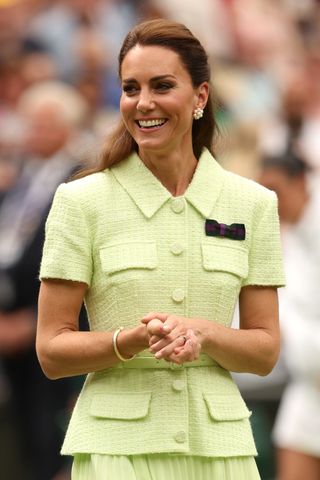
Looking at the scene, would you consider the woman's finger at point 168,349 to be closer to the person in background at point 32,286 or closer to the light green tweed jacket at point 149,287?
the light green tweed jacket at point 149,287

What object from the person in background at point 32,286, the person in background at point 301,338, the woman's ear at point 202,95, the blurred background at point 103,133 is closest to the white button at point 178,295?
the woman's ear at point 202,95

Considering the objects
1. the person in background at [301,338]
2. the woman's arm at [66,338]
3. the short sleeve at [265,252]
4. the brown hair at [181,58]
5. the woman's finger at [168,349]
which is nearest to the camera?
the woman's finger at [168,349]

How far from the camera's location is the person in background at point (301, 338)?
22.7ft

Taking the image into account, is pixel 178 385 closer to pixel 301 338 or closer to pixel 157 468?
pixel 157 468

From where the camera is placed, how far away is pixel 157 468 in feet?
14.1

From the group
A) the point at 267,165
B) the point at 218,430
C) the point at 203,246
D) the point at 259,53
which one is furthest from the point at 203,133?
the point at 259,53

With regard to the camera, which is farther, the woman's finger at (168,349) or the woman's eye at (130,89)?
the woman's eye at (130,89)

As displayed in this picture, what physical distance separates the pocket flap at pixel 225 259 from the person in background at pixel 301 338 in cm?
260

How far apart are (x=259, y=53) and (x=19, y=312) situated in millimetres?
2867

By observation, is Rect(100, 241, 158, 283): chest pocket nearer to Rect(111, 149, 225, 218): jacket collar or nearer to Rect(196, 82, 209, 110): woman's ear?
Rect(111, 149, 225, 218): jacket collar

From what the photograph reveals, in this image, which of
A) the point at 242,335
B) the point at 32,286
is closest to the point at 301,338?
the point at 32,286

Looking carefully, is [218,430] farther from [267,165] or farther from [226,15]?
[226,15]

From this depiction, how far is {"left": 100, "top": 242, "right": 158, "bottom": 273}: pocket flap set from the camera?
4312 mm

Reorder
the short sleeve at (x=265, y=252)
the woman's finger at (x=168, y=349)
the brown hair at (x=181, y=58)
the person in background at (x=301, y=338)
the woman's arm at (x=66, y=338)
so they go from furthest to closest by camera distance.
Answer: the person in background at (x=301, y=338)
the short sleeve at (x=265, y=252)
the brown hair at (x=181, y=58)
the woman's arm at (x=66, y=338)
the woman's finger at (x=168, y=349)
